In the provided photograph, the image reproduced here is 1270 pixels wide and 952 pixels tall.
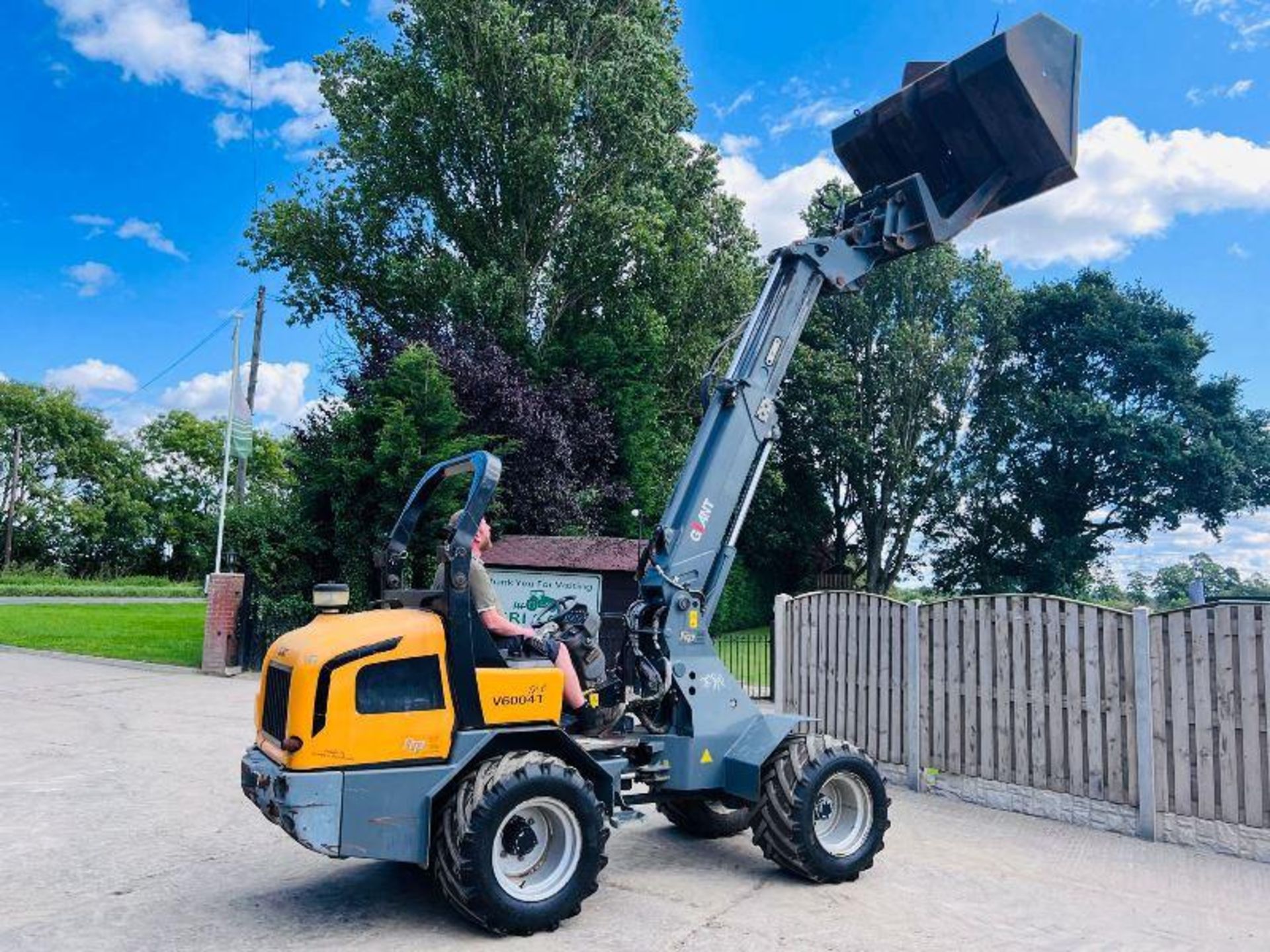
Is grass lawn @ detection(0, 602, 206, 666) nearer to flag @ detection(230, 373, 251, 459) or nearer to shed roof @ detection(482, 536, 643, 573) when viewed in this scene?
flag @ detection(230, 373, 251, 459)

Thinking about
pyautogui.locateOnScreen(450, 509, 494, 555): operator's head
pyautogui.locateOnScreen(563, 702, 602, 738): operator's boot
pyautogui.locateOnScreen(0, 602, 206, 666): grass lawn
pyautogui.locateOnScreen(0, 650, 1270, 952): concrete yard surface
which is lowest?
pyautogui.locateOnScreen(0, 650, 1270, 952): concrete yard surface

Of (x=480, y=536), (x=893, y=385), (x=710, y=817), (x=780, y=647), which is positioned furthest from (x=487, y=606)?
(x=893, y=385)

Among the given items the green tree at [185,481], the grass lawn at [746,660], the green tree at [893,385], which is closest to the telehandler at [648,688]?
the grass lawn at [746,660]

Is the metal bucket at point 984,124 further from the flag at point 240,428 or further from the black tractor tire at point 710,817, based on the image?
the flag at point 240,428

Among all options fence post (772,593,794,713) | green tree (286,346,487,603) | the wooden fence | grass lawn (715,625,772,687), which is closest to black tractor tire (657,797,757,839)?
the wooden fence

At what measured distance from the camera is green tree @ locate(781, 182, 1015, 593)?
31578 millimetres

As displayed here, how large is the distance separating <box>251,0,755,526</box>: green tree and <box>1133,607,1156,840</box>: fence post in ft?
52.2

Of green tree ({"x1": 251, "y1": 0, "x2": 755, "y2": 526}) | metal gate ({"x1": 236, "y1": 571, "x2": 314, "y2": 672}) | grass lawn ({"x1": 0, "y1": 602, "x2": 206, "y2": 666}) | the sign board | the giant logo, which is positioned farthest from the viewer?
green tree ({"x1": 251, "y1": 0, "x2": 755, "y2": 526})

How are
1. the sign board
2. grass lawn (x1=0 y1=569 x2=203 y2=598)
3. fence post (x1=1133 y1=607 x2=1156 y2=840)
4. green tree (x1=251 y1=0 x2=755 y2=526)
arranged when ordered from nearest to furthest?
fence post (x1=1133 y1=607 x2=1156 y2=840) < the sign board < green tree (x1=251 y1=0 x2=755 y2=526) < grass lawn (x1=0 y1=569 x2=203 y2=598)

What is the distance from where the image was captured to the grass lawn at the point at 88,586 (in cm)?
4312

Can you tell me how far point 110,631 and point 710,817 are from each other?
70.8 feet

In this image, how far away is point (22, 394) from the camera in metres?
57.2

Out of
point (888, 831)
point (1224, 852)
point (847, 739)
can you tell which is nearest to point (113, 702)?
point (847, 739)

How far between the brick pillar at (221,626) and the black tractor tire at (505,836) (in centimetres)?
1373
